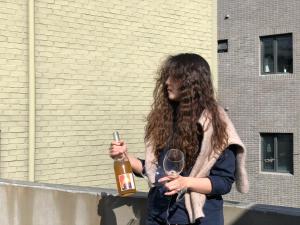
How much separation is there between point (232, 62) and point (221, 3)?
7.62ft

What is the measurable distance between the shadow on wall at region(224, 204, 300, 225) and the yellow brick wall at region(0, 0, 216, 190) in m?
5.76

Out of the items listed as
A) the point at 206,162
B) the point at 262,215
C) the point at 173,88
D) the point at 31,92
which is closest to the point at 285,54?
the point at 31,92

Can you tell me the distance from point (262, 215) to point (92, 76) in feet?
22.2

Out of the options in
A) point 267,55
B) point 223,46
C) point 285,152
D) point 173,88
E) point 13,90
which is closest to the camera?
point 173,88

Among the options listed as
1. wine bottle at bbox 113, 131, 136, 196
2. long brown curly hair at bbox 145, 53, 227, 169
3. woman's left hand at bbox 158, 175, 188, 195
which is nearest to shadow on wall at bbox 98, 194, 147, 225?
wine bottle at bbox 113, 131, 136, 196

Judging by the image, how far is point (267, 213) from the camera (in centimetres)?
356

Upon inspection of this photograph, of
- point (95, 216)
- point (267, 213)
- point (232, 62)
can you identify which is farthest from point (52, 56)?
point (232, 62)

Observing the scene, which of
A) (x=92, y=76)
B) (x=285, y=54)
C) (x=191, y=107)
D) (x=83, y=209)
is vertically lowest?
(x=83, y=209)

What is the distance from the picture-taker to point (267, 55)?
810 inches

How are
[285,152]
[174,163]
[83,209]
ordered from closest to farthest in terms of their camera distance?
[174,163] < [83,209] < [285,152]

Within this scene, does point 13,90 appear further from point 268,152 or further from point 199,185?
point 268,152

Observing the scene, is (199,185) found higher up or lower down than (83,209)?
higher up

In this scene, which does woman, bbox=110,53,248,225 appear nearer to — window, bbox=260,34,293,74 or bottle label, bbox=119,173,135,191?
bottle label, bbox=119,173,135,191

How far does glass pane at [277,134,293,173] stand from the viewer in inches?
776
